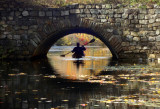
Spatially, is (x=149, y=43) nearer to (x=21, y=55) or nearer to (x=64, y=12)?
(x=64, y=12)

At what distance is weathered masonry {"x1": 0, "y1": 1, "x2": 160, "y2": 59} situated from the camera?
1919 centimetres

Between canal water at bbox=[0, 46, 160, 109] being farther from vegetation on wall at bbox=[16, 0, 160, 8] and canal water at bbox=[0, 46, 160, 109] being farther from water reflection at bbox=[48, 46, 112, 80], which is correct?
vegetation on wall at bbox=[16, 0, 160, 8]

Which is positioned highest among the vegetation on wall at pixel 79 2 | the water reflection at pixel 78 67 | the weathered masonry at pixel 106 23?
the vegetation on wall at pixel 79 2

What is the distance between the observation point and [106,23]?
19281mm

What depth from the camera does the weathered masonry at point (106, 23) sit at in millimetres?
19188

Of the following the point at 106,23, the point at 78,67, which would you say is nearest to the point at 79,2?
the point at 106,23

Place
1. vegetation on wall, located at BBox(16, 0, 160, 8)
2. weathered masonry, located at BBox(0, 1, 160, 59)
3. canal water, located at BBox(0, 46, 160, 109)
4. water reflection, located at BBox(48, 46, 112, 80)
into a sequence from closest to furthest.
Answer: canal water, located at BBox(0, 46, 160, 109) → water reflection, located at BBox(48, 46, 112, 80) → weathered masonry, located at BBox(0, 1, 160, 59) → vegetation on wall, located at BBox(16, 0, 160, 8)

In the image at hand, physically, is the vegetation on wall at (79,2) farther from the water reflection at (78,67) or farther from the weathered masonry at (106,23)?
the water reflection at (78,67)

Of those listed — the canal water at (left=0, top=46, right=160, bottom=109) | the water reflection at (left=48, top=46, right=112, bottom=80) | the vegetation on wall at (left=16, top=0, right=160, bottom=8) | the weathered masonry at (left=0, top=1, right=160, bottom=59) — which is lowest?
the canal water at (left=0, top=46, right=160, bottom=109)

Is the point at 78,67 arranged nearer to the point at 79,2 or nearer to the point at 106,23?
the point at 106,23

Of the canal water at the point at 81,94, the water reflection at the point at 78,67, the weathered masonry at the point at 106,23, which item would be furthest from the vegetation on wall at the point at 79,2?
the canal water at the point at 81,94

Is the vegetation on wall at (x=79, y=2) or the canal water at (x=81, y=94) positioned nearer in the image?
the canal water at (x=81, y=94)

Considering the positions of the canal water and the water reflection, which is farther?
the water reflection

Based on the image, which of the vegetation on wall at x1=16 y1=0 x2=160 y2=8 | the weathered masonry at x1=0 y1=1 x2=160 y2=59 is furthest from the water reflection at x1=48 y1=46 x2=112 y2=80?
the vegetation on wall at x1=16 y1=0 x2=160 y2=8
